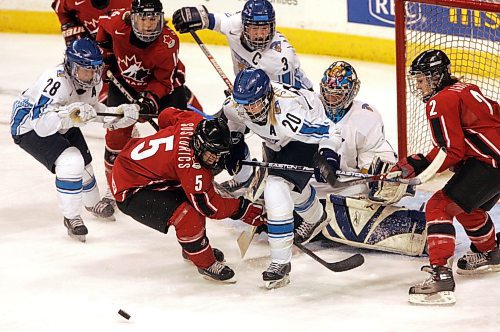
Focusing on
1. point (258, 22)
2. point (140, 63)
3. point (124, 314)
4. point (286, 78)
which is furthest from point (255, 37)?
point (124, 314)

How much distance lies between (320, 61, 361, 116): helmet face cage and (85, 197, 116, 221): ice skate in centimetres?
111

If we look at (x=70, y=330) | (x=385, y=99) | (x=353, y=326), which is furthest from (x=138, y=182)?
(x=385, y=99)

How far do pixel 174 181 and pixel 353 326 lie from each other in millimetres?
968

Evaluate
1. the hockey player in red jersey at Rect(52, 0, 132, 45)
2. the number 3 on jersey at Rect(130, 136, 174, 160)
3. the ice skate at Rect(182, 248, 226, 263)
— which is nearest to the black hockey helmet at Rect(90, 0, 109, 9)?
the hockey player in red jersey at Rect(52, 0, 132, 45)

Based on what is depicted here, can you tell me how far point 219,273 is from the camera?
434cm

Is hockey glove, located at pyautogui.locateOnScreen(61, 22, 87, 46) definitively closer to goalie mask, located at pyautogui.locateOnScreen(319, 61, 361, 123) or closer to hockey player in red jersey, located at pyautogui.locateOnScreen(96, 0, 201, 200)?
hockey player in red jersey, located at pyautogui.locateOnScreen(96, 0, 201, 200)

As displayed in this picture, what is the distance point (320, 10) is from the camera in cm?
741

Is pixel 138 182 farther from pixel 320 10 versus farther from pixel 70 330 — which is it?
pixel 320 10

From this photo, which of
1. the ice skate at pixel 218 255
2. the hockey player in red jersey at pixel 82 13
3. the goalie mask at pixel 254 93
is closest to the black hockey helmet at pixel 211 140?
the goalie mask at pixel 254 93

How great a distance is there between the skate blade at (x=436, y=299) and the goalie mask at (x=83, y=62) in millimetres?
1647

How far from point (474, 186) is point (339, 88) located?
91 centimetres

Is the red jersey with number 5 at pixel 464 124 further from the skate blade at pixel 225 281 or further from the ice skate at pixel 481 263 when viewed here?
the skate blade at pixel 225 281

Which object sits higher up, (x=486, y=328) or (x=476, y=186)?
(x=476, y=186)

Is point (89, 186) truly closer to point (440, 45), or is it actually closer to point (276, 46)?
point (276, 46)
